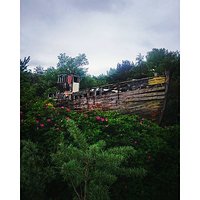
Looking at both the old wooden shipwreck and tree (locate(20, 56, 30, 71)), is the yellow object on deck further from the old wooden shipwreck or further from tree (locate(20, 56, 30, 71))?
tree (locate(20, 56, 30, 71))

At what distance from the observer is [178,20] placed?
2.06 meters

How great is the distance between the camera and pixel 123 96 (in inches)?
83.0

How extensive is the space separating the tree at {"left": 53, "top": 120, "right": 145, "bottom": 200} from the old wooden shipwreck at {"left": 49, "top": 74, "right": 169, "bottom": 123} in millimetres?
216

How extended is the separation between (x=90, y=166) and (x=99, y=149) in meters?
0.11

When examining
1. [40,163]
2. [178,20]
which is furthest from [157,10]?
[40,163]

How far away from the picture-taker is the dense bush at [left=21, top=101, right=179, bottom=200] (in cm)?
A: 202

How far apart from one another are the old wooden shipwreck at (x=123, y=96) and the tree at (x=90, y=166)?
22cm

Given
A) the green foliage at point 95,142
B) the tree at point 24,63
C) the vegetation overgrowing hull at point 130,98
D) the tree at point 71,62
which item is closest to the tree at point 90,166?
the green foliage at point 95,142

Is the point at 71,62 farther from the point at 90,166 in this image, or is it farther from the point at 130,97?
the point at 90,166

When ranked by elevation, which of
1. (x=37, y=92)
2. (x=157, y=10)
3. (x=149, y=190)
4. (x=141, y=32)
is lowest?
(x=149, y=190)

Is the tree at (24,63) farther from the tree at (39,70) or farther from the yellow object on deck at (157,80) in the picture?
the yellow object on deck at (157,80)
